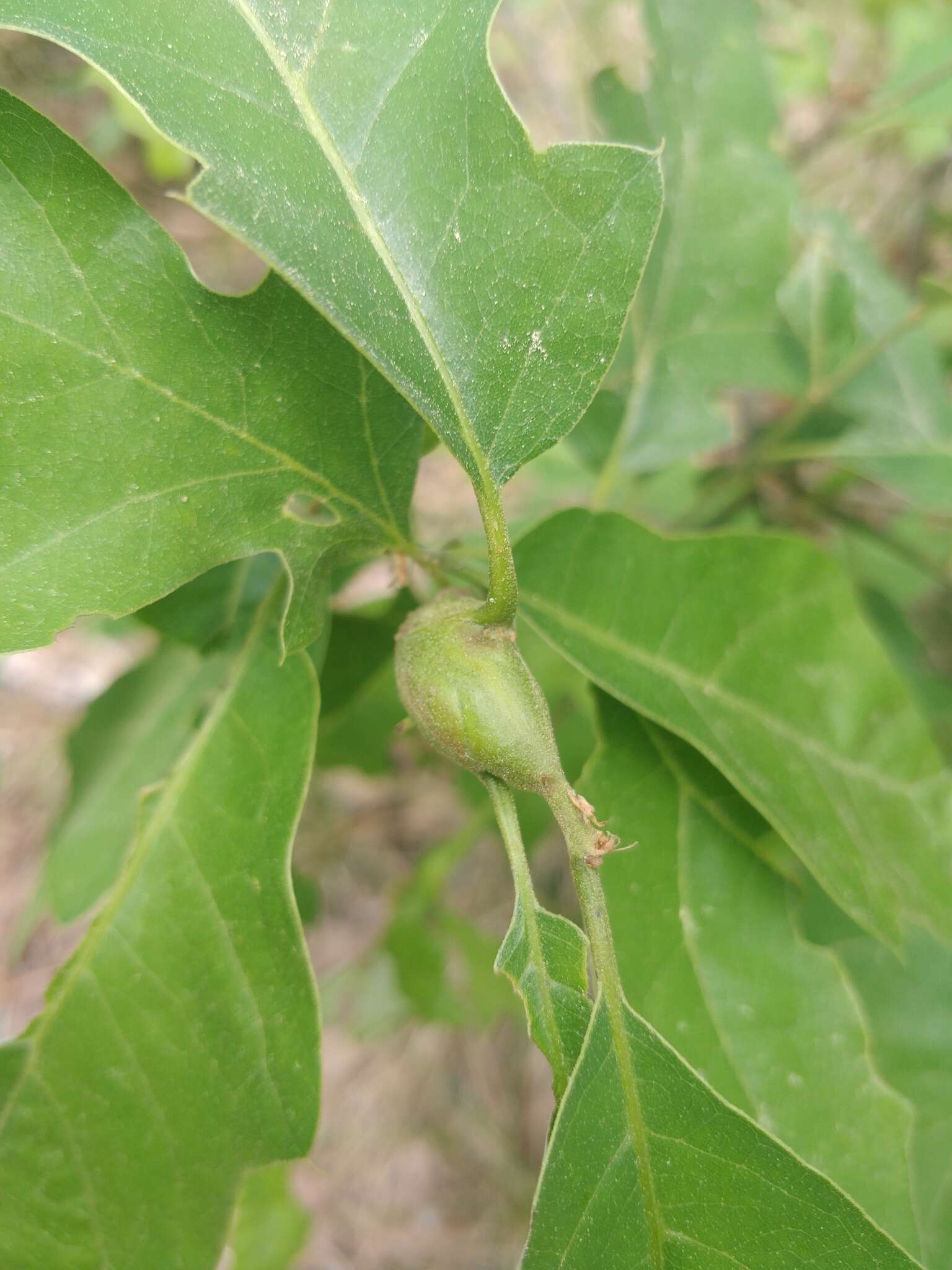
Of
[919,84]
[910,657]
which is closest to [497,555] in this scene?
[910,657]

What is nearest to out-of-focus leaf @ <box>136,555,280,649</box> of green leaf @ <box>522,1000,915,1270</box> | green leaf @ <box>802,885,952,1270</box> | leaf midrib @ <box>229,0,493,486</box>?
leaf midrib @ <box>229,0,493,486</box>

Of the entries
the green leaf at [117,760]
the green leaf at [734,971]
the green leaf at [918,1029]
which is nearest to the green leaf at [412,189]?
the green leaf at [734,971]

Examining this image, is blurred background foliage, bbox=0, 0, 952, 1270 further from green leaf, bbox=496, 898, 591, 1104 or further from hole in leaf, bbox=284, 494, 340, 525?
green leaf, bbox=496, 898, 591, 1104

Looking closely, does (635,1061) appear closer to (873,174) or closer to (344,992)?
(344,992)

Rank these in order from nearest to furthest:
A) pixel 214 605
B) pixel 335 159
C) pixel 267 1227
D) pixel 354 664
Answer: pixel 335 159 < pixel 214 605 < pixel 354 664 < pixel 267 1227

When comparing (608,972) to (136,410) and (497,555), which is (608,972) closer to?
(497,555)

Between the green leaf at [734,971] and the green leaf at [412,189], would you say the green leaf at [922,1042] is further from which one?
the green leaf at [412,189]

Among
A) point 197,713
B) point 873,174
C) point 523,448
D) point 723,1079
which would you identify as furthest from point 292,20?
point 873,174
